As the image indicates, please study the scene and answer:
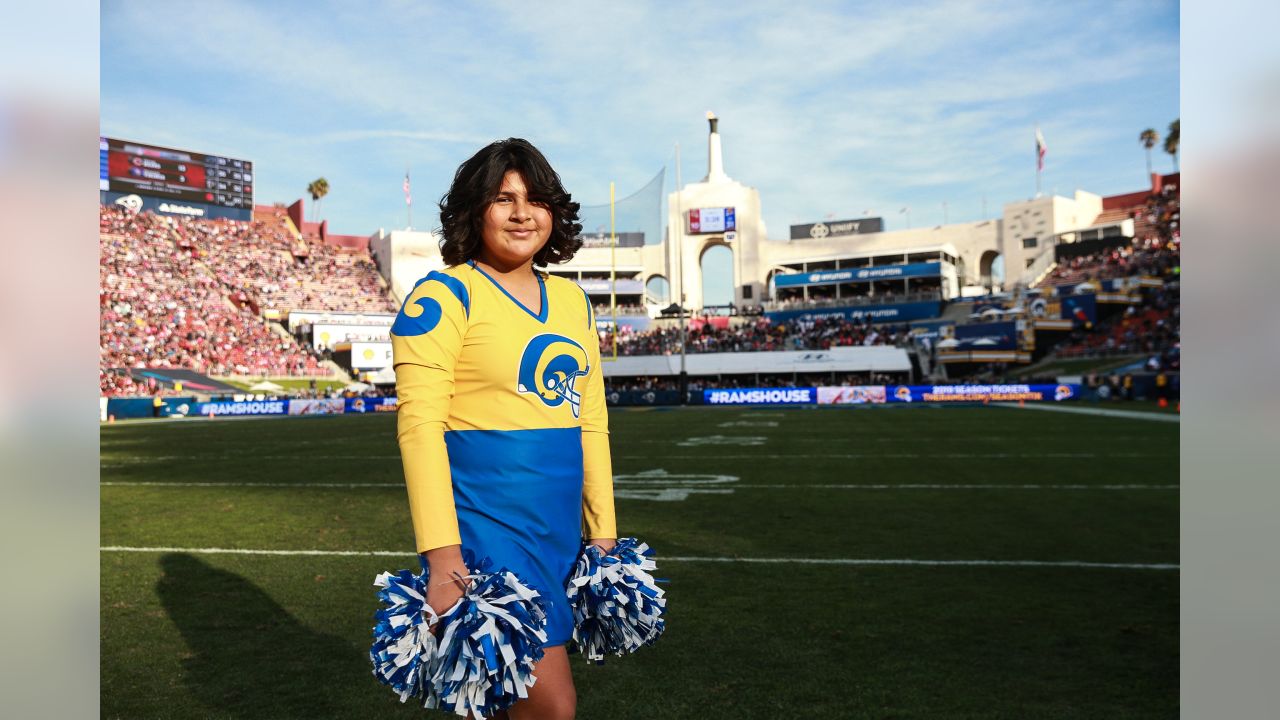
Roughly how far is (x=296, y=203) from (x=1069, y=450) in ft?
205

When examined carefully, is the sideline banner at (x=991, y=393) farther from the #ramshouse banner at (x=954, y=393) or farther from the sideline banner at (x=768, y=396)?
the sideline banner at (x=768, y=396)

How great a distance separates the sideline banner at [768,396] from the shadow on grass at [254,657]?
30.8 metres

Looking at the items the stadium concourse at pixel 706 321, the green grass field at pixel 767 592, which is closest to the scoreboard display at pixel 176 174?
the stadium concourse at pixel 706 321

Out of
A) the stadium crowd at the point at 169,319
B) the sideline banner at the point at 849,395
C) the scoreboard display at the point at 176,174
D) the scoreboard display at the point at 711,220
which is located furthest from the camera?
the scoreboard display at the point at 711,220

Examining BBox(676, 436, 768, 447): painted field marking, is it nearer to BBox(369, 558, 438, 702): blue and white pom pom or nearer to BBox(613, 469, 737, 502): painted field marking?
BBox(613, 469, 737, 502): painted field marking

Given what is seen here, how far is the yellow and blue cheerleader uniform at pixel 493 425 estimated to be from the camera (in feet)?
7.13

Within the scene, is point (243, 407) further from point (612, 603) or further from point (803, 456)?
point (612, 603)

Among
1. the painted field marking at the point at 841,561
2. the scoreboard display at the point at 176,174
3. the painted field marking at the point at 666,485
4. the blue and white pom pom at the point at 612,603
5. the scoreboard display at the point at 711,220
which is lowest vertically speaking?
the painted field marking at the point at 666,485

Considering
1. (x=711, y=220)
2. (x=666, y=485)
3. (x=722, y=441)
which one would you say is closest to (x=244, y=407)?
(x=722, y=441)

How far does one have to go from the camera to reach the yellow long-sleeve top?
85.2 inches

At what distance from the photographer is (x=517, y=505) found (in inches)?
91.0

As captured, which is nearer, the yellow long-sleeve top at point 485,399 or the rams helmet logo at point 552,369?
the yellow long-sleeve top at point 485,399

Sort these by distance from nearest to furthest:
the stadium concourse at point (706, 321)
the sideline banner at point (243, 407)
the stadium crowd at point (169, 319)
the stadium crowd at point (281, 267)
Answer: the sideline banner at point (243, 407)
the stadium concourse at point (706, 321)
the stadium crowd at point (169, 319)
the stadium crowd at point (281, 267)

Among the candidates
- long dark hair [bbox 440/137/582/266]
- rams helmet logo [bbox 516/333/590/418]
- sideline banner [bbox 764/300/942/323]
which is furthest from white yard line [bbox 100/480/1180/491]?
sideline banner [bbox 764/300/942/323]
